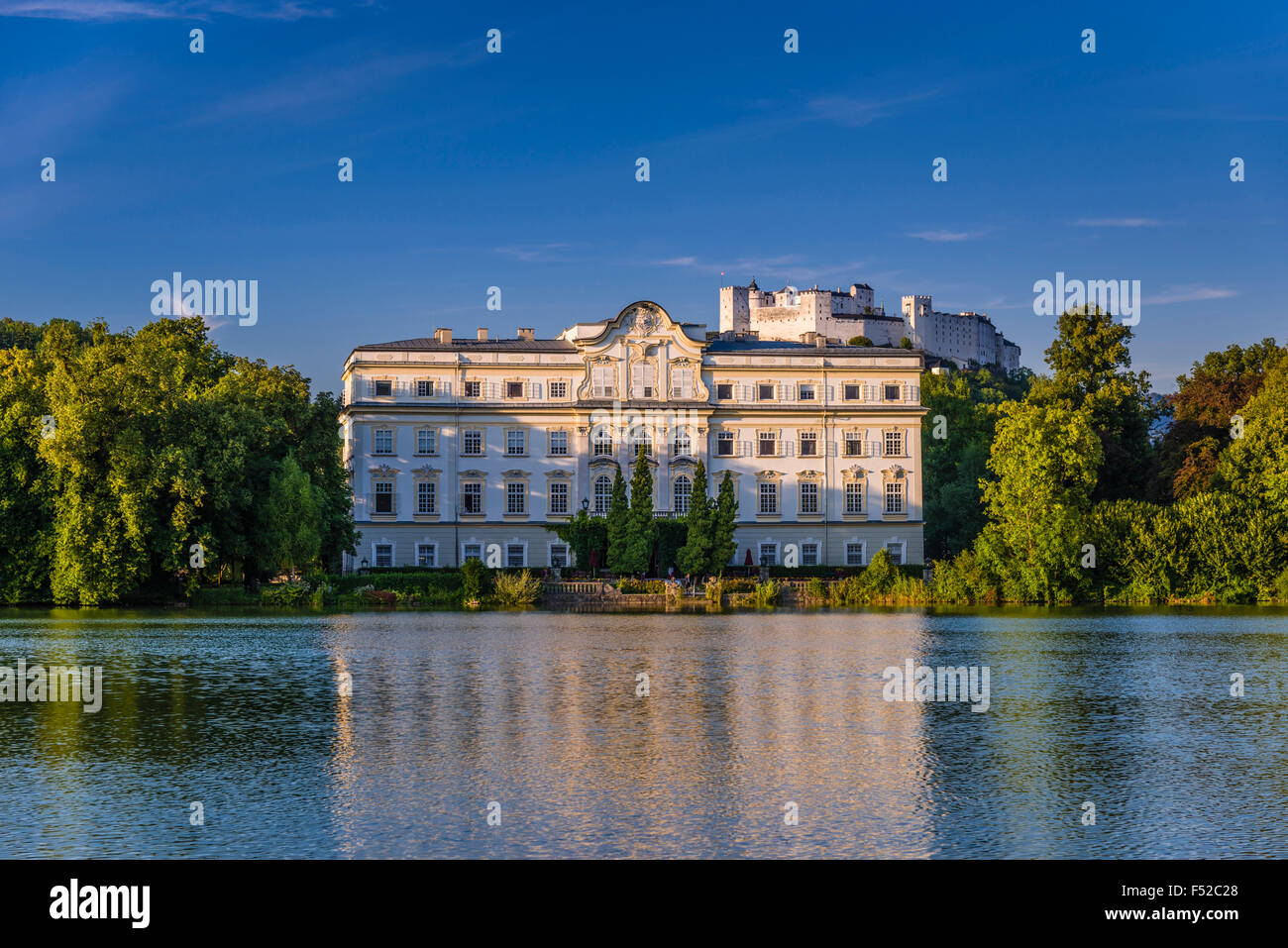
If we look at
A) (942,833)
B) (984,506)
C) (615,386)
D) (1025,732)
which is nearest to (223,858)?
(942,833)

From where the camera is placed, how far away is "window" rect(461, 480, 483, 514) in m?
72.8

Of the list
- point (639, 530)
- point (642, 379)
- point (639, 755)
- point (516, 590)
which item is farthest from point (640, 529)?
point (639, 755)

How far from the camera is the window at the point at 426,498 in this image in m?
72.4

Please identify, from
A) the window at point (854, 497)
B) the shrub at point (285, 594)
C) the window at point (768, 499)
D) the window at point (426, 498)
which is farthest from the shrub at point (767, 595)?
the window at point (426, 498)

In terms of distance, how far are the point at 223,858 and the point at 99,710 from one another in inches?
402

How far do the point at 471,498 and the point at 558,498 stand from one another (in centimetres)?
481

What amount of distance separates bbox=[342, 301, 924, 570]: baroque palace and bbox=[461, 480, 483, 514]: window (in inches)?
3.0

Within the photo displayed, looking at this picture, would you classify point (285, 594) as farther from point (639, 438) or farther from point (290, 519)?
point (639, 438)

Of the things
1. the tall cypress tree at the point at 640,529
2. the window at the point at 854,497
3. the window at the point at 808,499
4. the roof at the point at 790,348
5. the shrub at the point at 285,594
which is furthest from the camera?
the roof at the point at 790,348

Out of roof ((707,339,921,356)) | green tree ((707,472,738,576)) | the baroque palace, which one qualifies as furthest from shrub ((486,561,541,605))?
roof ((707,339,921,356))

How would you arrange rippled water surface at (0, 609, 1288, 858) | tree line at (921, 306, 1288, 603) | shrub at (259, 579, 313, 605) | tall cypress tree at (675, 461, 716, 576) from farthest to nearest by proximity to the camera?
tall cypress tree at (675, 461, 716, 576) < tree line at (921, 306, 1288, 603) < shrub at (259, 579, 313, 605) < rippled water surface at (0, 609, 1288, 858)

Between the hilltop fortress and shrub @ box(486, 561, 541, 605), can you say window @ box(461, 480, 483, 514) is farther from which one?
the hilltop fortress

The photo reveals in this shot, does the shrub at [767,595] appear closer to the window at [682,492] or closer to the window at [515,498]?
the window at [682,492]

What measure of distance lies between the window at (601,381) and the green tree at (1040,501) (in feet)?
73.7
